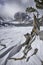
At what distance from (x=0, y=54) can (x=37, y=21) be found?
136cm

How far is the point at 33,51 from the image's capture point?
3.59 metres

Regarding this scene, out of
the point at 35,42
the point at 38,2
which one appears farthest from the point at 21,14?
the point at 38,2

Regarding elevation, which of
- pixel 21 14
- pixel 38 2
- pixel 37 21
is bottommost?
pixel 21 14

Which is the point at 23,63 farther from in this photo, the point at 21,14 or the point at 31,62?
the point at 21,14

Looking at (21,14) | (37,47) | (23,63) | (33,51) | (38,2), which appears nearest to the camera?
(38,2)

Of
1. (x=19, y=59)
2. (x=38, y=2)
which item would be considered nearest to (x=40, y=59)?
(x=19, y=59)

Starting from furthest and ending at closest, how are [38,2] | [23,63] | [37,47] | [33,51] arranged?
[37,47] → [33,51] → [23,63] → [38,2]

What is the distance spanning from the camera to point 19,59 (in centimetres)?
334

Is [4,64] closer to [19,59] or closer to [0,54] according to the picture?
[19,59]

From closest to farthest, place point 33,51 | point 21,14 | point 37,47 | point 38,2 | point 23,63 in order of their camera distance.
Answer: point 38,2
point 23,63
point 33,51
point 37,47
point 21,14

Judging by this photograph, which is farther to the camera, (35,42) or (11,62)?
(35,42)

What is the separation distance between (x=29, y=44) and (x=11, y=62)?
2.37 ft

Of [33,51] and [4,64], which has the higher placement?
[33,51]

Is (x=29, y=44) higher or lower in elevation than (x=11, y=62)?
higher
